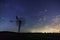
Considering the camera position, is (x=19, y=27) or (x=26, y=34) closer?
(x=26, y=34)

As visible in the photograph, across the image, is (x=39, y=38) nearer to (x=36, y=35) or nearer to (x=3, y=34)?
(x=36, y=35)

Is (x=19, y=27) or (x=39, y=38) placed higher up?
(x=19, y=27)

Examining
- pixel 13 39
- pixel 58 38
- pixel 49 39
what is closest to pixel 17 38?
pixel 13 39

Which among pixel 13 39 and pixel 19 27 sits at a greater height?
pixel 19 27

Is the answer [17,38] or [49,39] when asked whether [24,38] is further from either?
[49,39]

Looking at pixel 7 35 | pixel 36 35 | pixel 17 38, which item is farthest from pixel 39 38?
pixel 7 35

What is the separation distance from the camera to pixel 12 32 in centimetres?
1089

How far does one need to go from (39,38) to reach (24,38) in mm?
1177

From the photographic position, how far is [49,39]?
34.3 ft

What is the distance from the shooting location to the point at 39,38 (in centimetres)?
1048

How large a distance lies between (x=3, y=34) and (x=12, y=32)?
741mm

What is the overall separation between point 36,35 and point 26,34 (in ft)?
2.59

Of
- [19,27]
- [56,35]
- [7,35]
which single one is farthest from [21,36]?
[56,35]

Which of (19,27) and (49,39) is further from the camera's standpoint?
(19,27)
